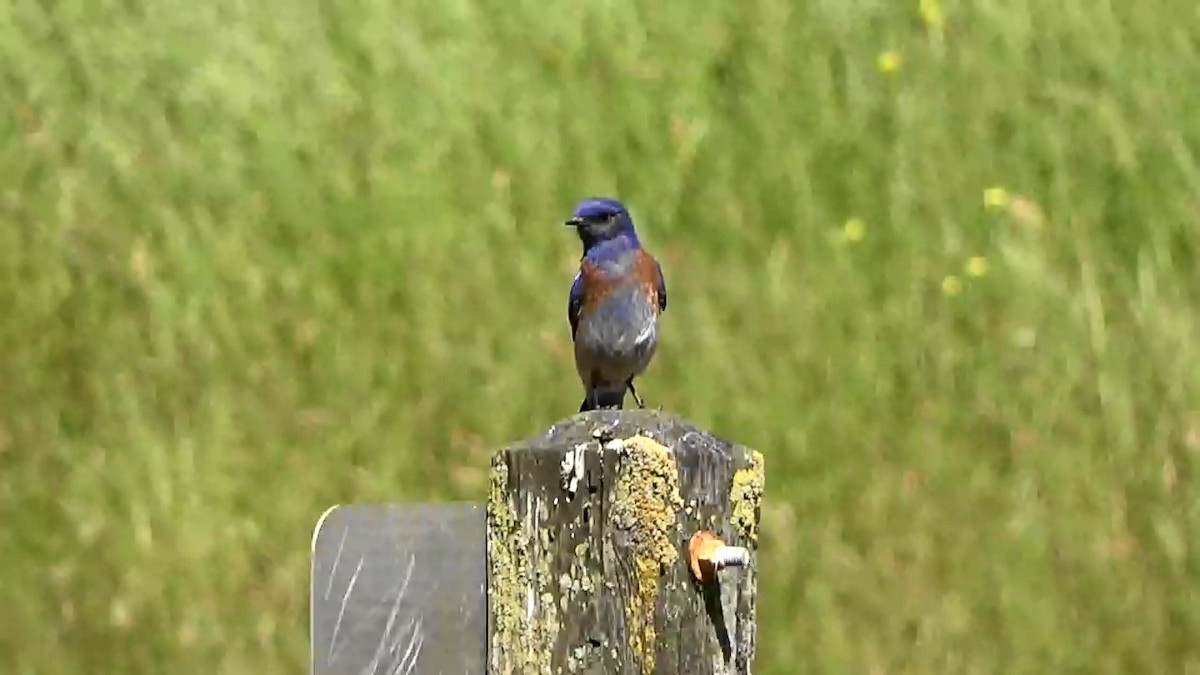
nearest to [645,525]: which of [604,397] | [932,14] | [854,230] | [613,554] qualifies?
[613,554]

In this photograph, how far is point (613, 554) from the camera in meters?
1.40

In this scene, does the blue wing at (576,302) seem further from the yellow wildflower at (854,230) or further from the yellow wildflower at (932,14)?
the yellow wildflower at (932,14)

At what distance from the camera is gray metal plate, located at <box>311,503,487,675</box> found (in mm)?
1503

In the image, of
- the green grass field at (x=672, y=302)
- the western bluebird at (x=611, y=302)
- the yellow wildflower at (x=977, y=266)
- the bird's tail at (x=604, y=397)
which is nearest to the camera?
the western bluebird at (x=611, y=302)

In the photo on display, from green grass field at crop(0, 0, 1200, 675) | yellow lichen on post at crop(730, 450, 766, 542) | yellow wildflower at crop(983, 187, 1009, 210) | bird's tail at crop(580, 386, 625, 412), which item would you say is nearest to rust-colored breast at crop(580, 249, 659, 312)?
bird's tail at crop(580, 386, 625, 412)

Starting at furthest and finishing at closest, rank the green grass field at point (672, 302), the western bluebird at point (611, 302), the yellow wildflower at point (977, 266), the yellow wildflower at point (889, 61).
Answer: the yellow wildflower at point (889, 61)
the yellow wildflower at point (977, 266)
the green grass field at point (672, 302)
the western bluebird at point (611, 302)

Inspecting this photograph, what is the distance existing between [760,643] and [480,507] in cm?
212

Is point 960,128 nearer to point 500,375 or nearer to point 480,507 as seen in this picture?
point 500,375

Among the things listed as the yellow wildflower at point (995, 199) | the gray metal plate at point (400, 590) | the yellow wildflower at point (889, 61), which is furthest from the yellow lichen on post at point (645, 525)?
the yellow wildflower at point (889, 61)

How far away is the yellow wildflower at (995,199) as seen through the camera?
3.95m

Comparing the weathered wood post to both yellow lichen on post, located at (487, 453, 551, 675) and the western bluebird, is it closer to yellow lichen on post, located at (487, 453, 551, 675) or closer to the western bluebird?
yellow lichen on post, located at (487, 453, 551, 675)

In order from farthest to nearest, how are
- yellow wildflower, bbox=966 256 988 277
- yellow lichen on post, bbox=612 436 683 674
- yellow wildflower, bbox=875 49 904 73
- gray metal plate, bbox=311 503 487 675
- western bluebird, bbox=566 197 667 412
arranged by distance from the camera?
1. yellow wildflower, bbox=875 49 904 73
2. yellow wildflower, bbox=966 256 988 277
3. western bluebird, bbox=566 197 667 412
4. gray metal plate, bbox=311 503 487 675
5. yellow lichen on post, bbox=612 436 683 674

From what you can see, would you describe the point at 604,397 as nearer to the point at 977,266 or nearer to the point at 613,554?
the point at 977,266

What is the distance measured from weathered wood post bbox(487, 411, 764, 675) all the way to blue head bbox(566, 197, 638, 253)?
1.57 m
